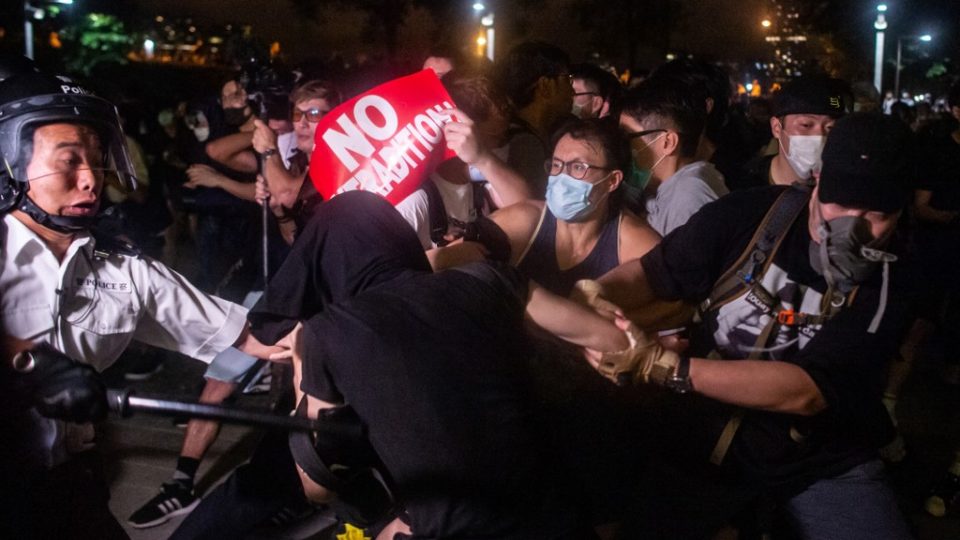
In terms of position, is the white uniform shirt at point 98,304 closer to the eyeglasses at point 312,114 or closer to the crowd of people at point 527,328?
the crowd of people at point 527,328

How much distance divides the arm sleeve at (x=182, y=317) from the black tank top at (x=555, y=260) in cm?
107

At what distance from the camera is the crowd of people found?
1921 mm

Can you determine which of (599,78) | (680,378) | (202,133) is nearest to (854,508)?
(680,378)

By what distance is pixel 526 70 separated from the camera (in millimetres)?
4840

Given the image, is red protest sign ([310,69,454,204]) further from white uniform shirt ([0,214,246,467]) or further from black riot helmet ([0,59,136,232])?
black riot helmet ([0,59,136,232])

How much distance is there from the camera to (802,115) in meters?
4.31

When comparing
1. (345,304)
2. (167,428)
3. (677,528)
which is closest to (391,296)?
(345,304)

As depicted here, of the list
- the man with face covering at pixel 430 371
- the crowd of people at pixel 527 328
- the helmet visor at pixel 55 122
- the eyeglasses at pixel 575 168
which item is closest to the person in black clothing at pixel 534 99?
the crowd of people at pixel 527 328

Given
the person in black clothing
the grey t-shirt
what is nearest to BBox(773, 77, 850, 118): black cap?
the grey t-shirt

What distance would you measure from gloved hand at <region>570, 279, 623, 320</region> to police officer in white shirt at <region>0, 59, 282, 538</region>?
1.30 m

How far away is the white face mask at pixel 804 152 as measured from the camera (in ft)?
14.0

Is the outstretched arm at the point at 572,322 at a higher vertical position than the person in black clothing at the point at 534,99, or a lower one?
lower

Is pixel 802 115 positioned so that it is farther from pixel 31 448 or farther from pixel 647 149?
pixel 31 448

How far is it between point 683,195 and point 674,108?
1.77ft
